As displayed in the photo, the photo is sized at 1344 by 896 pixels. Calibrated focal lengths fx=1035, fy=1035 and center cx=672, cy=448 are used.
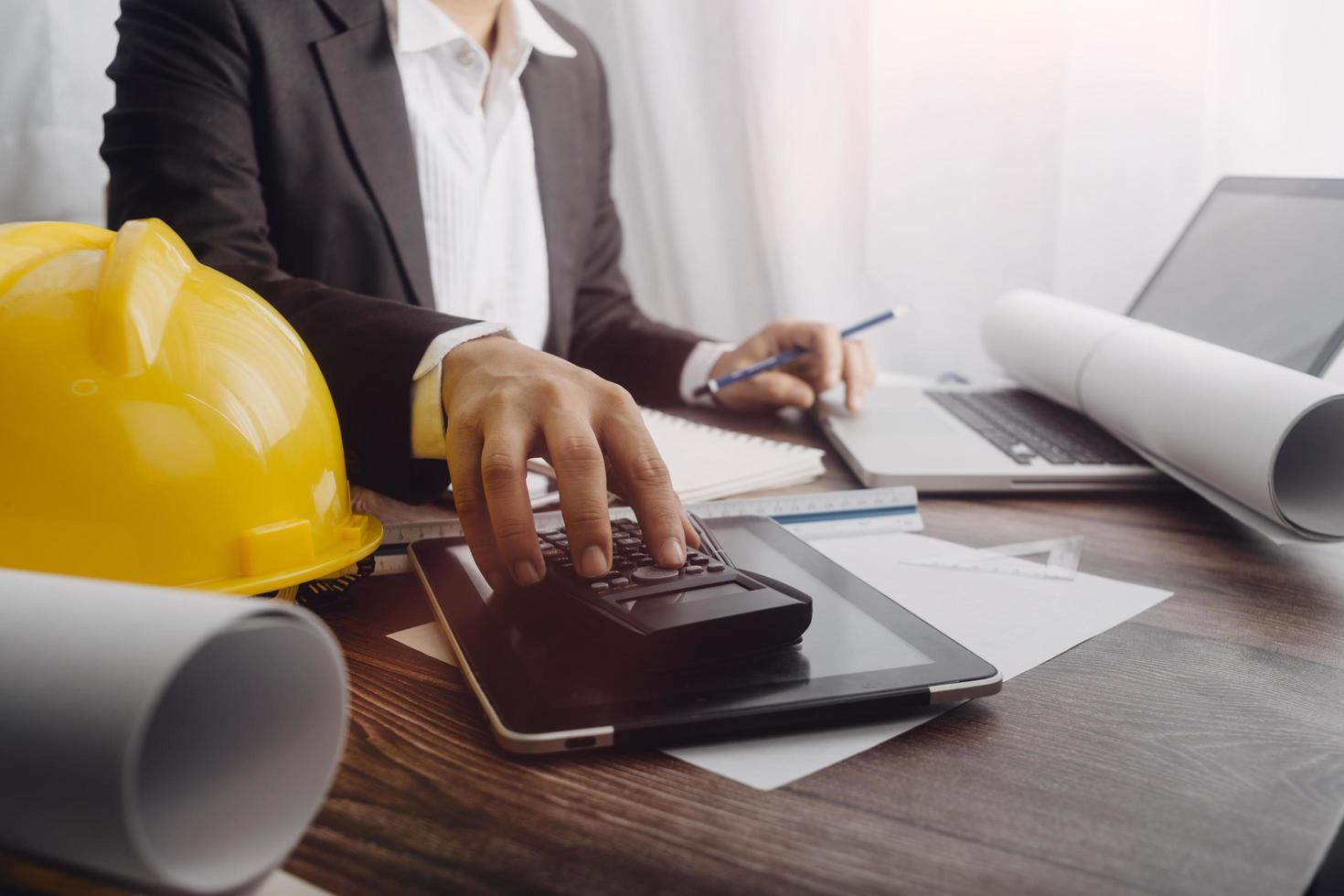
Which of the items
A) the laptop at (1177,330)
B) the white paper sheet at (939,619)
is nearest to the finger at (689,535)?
the white paper sheet at (939,619)

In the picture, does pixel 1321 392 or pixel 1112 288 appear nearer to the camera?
pixel 1321 392

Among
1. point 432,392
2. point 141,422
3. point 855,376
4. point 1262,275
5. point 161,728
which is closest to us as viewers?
point 161,728

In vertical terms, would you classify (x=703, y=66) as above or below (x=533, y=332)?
above

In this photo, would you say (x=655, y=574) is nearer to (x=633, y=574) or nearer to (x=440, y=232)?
(x=633, y=574)

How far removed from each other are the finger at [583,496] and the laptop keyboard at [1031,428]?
1.70ft

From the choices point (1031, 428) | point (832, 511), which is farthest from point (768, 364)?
point (832, 511)

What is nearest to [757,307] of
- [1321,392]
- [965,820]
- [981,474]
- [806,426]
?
[806,426]

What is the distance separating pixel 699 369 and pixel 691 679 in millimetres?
870

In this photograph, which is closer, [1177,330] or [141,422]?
[141,422]

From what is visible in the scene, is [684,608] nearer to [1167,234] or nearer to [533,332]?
[533,332]

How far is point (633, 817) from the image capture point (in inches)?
14.7

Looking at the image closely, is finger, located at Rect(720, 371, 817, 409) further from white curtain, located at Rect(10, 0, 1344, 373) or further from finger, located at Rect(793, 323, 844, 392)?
white curtain, located at Rect(10, 0, 1344, 373)

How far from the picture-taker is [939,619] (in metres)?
0.58

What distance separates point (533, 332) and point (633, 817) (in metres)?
1.13
